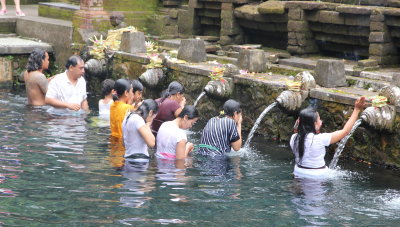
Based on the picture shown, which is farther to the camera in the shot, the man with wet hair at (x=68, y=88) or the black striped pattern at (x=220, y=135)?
the man with wet hair at (x=68, y=88)

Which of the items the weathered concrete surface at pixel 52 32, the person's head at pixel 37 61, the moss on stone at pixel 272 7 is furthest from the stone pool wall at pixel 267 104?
the person's head at pixel 37 61

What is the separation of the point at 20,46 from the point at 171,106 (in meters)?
7.75

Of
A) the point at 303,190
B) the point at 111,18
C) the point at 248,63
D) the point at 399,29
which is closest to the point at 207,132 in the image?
the point at 303,190

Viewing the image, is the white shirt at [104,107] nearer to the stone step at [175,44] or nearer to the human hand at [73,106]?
the human hand at [73,106]

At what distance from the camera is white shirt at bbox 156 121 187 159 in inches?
376

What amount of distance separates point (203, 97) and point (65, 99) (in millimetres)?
2493

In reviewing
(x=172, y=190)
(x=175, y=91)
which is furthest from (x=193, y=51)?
(x=172, y=190)

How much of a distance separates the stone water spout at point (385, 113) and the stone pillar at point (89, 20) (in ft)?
27.8

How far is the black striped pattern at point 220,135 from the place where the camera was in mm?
10211

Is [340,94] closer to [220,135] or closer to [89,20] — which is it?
[220,135]

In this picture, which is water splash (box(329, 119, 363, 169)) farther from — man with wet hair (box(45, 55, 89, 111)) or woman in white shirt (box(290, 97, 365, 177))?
man with wet hair (box(45, 55, 89, 111))

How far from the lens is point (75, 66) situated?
12.4 metres

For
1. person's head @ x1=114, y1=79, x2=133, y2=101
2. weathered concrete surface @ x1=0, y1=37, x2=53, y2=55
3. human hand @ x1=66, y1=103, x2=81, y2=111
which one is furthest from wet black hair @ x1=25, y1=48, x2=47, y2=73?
weathered concrete surface @ x1=0, y1=37, x2=53, y2=55

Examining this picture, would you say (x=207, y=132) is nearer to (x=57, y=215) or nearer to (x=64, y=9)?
(x=57, y=215)
